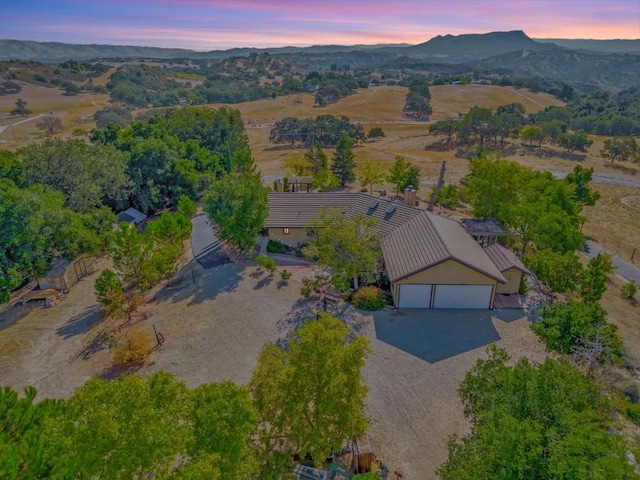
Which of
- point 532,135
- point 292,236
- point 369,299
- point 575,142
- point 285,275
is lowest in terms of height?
point 575,142

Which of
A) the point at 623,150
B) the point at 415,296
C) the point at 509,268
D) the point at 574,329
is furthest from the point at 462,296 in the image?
the point at 623,150

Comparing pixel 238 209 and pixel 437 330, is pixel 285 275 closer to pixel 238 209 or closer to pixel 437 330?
pixel 238 209

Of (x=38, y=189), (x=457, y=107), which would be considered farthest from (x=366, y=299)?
(x=457, y=107)

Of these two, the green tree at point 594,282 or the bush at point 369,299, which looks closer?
the green tree at point 594,282

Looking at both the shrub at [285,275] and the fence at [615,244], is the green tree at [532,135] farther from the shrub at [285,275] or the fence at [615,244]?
the shrub at [285,275]

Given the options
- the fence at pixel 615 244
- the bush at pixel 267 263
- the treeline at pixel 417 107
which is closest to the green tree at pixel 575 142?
the fence at pixel 615 244
